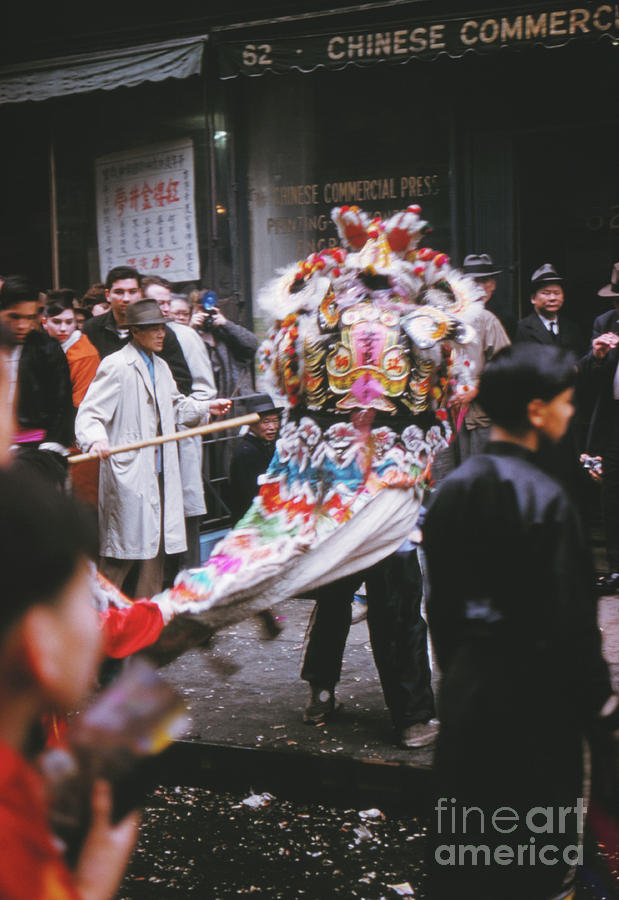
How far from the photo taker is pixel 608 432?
6.93 m

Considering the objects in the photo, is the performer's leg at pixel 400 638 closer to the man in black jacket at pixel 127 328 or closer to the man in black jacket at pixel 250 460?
the man in black jacket at pixel 250 460

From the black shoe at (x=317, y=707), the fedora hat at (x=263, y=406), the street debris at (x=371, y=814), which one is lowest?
the street debris at (x=371, y=814)

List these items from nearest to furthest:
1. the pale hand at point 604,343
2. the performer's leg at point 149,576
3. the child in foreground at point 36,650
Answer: the child in foreground at point 36,650 → the performer's leg at point 149,576 → the pale hand at point 604,343

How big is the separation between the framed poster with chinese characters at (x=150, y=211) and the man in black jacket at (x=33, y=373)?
359 cm

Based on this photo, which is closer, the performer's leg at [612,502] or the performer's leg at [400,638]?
the performer's leg at [400,638]

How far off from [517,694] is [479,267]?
19.0 feet

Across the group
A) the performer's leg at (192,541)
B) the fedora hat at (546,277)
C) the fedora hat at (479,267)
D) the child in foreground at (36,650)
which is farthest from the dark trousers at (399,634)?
the fedora hat at (479,267)

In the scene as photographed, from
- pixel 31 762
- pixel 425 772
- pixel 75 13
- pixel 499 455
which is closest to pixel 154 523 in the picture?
pixel 425 772

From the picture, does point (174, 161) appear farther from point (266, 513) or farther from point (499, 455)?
point (499, 455)

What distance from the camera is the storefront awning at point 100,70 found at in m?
8.70

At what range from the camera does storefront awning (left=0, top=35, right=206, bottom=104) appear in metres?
8.70

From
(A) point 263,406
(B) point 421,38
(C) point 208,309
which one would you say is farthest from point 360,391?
(B) point 421,38

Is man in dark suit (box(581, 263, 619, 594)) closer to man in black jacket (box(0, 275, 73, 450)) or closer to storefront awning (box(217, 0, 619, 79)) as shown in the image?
storefront awning (box(217, 0, 619, 79))

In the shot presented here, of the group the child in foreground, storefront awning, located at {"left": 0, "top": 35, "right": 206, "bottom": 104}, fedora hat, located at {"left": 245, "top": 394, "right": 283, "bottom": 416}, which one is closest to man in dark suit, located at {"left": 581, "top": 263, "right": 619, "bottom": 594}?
fedora hat, located at {"left": 245, "top": 394, "right": 283, "bottom": 416}
